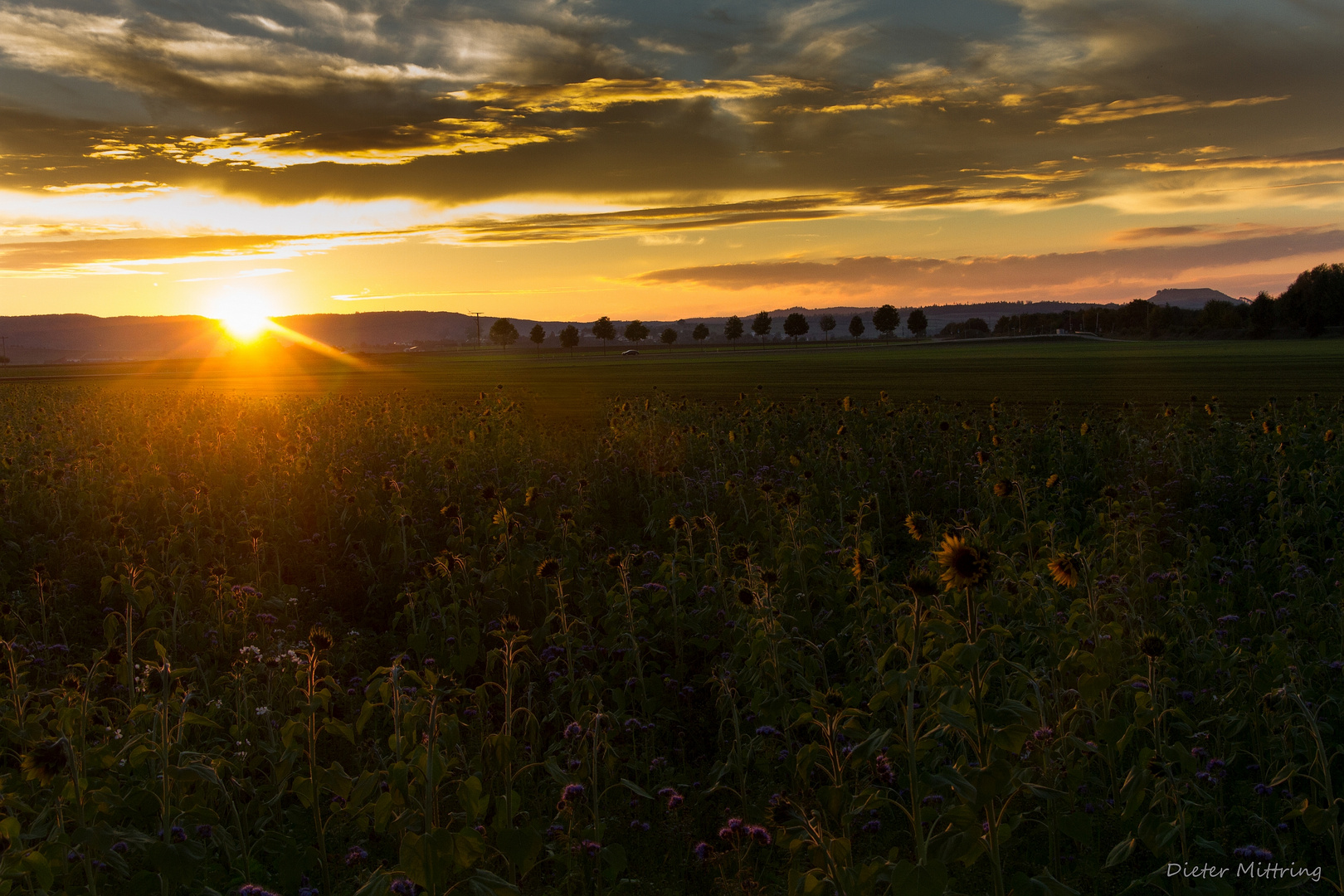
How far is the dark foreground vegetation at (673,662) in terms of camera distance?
11.4 ft

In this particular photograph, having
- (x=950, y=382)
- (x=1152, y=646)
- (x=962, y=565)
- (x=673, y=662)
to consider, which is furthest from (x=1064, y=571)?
(x=950, y=382)

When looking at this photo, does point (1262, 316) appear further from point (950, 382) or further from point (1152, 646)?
point (1152, 646)

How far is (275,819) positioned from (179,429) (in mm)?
12475

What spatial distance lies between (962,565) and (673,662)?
14.9 ft

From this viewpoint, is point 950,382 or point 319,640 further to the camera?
point 950,382

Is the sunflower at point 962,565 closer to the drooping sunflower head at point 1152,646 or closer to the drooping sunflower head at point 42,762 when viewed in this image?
the drooping sunflower head at point 1152,646

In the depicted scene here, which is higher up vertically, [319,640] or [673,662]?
[319,640]

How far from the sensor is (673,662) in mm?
7176

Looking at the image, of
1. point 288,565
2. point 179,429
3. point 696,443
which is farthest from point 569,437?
point 288,565

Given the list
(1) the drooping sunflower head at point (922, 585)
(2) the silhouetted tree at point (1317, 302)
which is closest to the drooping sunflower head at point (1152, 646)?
(1) the drooping sunflower head at point (922, 585)

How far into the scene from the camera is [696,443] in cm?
1368

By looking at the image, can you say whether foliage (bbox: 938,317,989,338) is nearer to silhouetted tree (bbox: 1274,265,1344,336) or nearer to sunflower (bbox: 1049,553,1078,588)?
silhouetted tree (bbox: 1274,265,1344,336)

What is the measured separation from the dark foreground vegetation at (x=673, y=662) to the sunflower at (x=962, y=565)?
2 centimetres

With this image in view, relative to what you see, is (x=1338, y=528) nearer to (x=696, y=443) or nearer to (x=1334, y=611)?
(x=1334, y=611)
